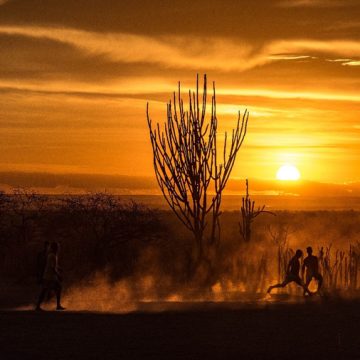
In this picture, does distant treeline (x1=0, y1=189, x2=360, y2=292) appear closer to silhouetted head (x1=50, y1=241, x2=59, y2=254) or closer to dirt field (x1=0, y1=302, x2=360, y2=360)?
silhouetted head (x1=50, y1=241, x2=59, y2=254)

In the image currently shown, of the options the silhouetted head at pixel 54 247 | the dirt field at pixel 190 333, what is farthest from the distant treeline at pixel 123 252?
the dirt field at pixel 190 333

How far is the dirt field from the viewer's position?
45.1 ft

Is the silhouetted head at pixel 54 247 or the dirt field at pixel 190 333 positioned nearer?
the dirt field at pixel 190 333

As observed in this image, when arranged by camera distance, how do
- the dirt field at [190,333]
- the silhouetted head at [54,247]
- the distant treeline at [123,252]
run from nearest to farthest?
the dirt field at [190,333], the silhouetted head at [54,247], the distant treeline at [123,252]

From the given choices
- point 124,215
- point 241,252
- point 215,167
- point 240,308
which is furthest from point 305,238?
point 240,308

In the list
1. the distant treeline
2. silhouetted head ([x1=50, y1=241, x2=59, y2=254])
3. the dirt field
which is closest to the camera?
the dirt field

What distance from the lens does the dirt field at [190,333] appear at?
1376 cm

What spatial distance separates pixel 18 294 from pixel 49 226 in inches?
527

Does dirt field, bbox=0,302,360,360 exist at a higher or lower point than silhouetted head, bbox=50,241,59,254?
lower

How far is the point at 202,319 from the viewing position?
58.9ft

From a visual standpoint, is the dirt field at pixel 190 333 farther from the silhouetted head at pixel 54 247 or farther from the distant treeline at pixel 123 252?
the distant treeline at pixel 123 252

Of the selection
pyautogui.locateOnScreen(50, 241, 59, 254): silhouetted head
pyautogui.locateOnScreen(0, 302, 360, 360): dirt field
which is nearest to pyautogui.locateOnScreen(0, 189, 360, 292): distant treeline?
pyautogui.locateOnScreen(50, 241, 59, 254): silhouetted head

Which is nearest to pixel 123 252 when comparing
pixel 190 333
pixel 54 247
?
pixel 54 247

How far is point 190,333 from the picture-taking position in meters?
15.9
